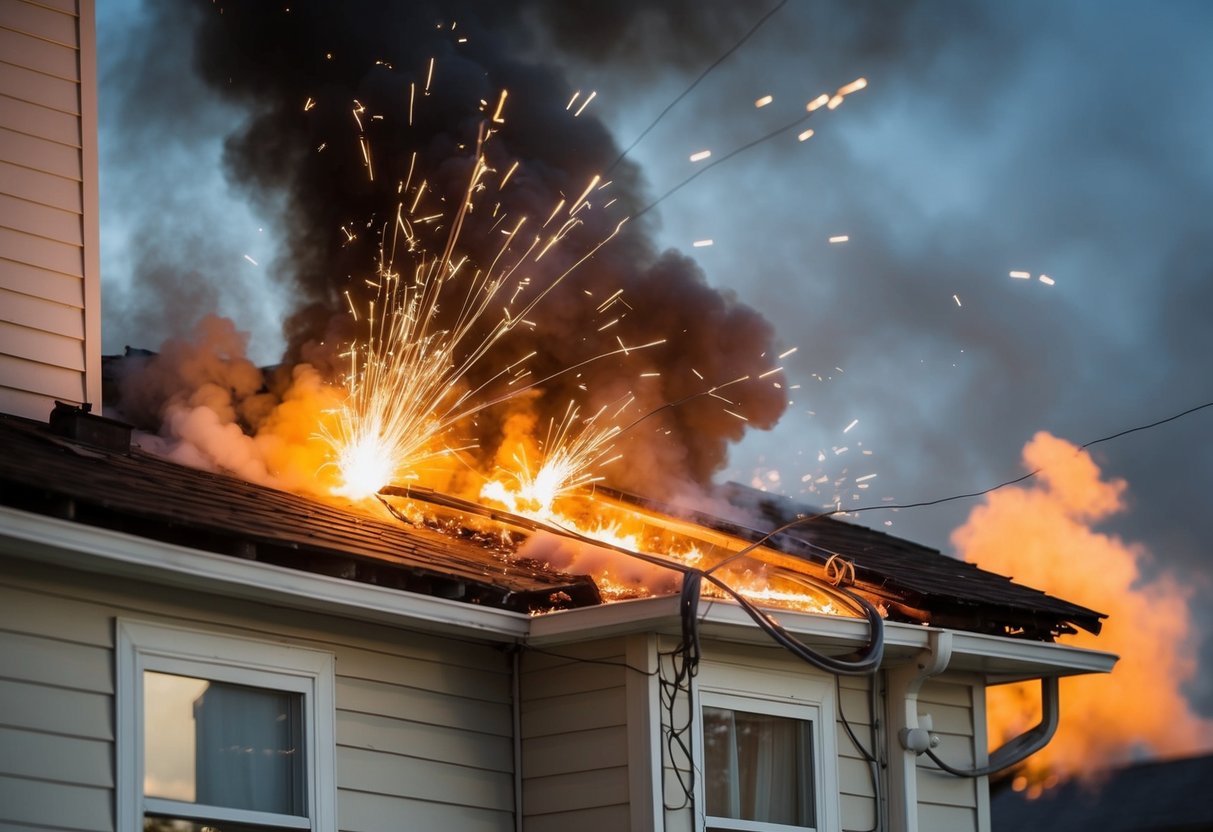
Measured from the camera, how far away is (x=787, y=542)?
9273 mm

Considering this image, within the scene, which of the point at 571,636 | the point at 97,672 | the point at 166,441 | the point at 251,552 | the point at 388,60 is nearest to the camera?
the point at 97,672

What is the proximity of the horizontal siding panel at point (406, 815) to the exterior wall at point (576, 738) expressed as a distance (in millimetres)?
278

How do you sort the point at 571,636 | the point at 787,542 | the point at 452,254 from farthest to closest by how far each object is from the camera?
the point at 452,254, the point at 787,542, the point at 571,636

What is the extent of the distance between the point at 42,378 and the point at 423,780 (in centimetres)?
326

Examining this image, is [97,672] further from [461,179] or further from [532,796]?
[461,179]

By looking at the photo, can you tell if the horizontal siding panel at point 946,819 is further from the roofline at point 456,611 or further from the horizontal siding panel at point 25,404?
the horizontal siding panel at point 25,404

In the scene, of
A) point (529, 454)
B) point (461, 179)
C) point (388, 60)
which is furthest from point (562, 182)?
point (529, 454)

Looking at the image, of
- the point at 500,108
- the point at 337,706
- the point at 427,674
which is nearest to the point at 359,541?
the point at 427,674

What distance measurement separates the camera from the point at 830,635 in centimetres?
790

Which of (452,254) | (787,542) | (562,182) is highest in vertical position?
(562,182)

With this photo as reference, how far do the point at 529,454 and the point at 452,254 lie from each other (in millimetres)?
3358

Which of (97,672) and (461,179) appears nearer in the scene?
(97,672)

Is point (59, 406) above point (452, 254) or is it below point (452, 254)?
below

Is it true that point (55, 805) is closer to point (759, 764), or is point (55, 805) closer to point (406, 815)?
point (406, 815)
